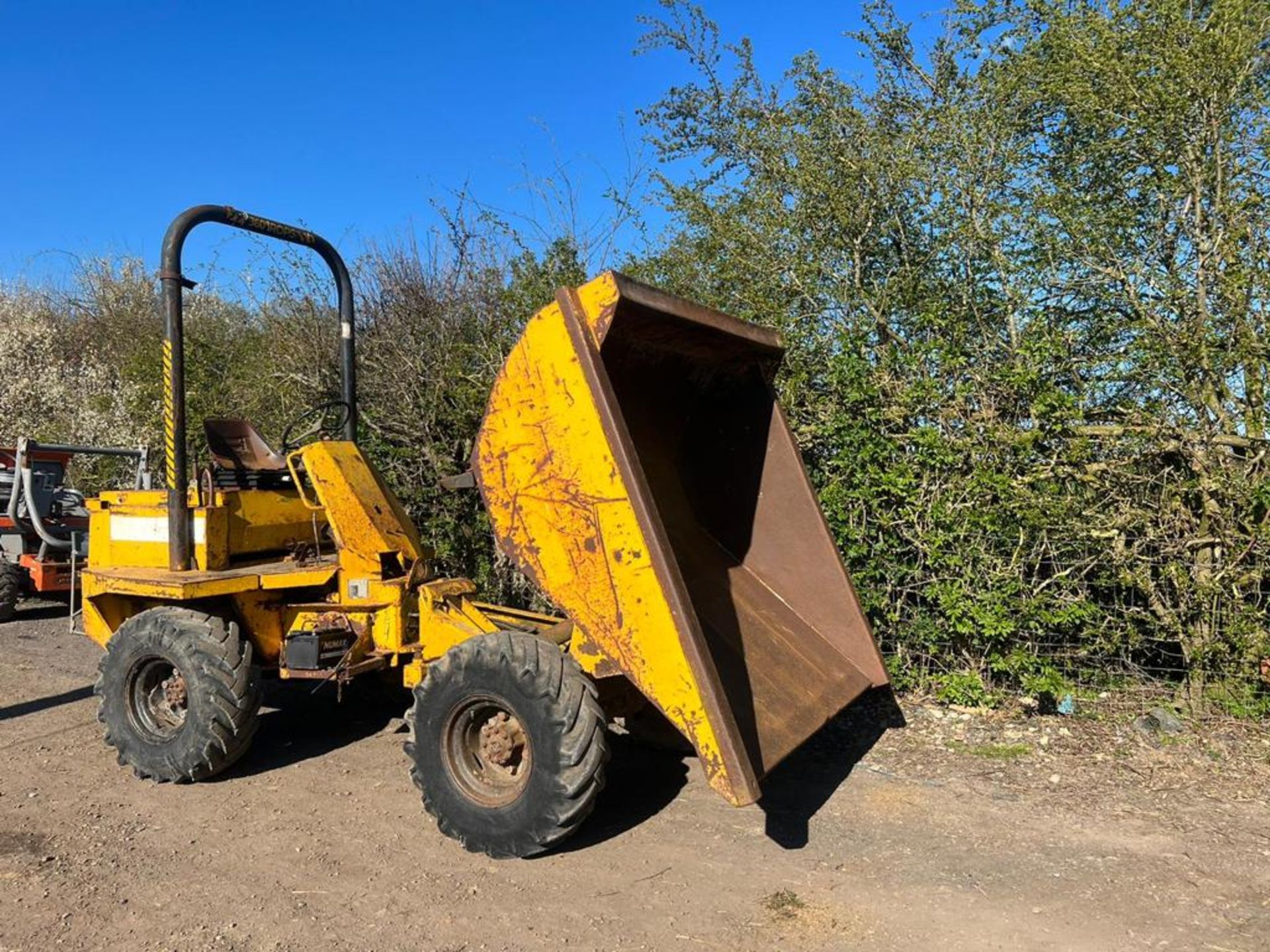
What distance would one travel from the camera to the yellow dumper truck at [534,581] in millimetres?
3645

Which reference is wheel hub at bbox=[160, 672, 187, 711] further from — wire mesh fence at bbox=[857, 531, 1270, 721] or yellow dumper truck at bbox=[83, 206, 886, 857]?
wire mesh fence at bbox=[857, 531, 1270, 721]

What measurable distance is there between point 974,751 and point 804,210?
4.30 m

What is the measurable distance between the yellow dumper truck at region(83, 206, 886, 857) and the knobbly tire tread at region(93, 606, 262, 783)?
0.01m

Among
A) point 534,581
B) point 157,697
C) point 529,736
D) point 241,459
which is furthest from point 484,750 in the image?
point 241,459

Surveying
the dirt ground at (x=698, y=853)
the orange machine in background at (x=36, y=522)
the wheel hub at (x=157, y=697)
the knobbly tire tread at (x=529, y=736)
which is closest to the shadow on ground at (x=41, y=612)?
the orange machine in background at (x=36, y=522)

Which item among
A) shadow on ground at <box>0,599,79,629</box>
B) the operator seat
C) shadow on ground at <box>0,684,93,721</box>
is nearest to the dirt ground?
shadow on ground at <box>0,684,93,721</box>

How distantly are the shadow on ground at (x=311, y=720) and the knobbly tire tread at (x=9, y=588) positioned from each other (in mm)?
4909

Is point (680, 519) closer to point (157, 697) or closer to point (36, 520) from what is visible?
point (157, 697)

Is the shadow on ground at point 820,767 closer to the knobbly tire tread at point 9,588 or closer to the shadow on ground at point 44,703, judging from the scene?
the shadow on ground at point 44,703

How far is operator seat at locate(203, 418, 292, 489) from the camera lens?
5375 mm

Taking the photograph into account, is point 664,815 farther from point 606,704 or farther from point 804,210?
point 804,210

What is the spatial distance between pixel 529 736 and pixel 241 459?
2978mm

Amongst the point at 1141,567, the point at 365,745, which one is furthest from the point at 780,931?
the point at 1141,567

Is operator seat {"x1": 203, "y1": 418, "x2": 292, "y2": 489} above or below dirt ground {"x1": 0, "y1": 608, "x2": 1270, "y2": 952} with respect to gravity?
above
